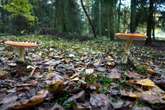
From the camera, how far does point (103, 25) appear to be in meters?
30.3

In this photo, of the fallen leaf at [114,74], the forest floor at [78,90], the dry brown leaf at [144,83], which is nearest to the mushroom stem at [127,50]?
the forest floor at [78,90]

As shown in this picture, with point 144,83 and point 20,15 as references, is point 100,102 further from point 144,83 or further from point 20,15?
point 20,15

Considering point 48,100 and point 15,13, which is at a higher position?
point 15,13

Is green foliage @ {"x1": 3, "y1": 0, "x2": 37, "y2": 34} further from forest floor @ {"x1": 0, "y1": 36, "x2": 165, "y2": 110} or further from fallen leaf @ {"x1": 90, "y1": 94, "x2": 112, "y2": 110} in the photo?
fallen leaf @ {"x1": 90, "y1": 94, "x2": 112, "y2": 110}

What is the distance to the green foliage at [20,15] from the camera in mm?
20734

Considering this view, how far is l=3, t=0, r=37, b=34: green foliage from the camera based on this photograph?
20734 millimetres

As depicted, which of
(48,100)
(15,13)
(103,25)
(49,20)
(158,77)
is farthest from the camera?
(49,20)

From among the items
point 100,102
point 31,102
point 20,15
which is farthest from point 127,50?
point 20,15

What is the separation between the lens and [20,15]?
21969 mm

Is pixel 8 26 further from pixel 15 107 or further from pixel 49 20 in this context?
pixel 15 107

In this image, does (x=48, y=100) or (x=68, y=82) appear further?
(x=68, y=82)

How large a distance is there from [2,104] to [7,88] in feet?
2.48

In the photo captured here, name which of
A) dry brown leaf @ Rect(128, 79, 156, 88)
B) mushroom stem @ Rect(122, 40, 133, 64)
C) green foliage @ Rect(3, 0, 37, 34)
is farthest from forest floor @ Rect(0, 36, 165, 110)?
green foliage @ Rect(3, 0, 37, 34)

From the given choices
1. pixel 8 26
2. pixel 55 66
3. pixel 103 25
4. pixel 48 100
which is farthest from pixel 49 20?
pixel 48 100
